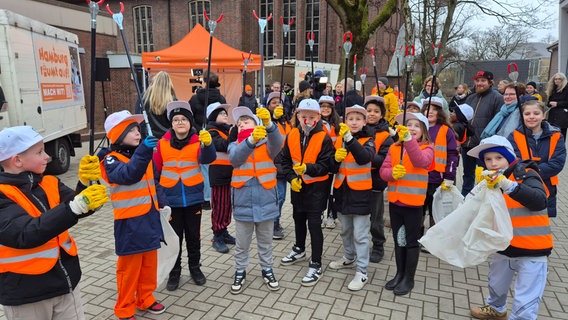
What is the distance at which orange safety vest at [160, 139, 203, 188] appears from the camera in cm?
362

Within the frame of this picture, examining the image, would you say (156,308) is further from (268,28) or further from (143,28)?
(143,28)

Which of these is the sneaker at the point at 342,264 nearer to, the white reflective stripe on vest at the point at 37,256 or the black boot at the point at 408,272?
the black boot at the point at 408,272

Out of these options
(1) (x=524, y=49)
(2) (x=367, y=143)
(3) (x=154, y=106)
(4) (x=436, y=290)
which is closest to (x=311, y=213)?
(2) (x=367, y=143)

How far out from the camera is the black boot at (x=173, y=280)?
12.5 feet

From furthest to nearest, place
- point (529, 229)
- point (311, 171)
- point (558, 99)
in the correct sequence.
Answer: point (558, 99), point (311, 171), point (529, 229)

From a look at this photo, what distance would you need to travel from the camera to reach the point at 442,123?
440cm

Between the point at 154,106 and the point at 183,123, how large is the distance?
118 cm

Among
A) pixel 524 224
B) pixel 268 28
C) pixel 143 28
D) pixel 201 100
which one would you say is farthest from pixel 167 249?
pixel 143 28

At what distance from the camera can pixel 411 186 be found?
356cm

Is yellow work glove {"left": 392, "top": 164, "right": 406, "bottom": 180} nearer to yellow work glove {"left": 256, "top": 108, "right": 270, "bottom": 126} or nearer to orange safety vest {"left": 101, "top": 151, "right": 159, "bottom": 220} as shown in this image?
yellow work glove {"left": 256, "top": 108, "right": 270, "bottom": 126}

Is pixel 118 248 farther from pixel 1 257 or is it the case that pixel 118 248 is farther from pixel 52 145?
pixel 52 145

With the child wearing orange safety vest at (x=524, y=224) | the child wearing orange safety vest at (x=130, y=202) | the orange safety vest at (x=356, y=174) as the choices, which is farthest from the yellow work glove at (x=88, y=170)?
the child wearing orange safety vest at (x=524, y=224)

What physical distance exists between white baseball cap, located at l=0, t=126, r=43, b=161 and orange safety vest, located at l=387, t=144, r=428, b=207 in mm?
2879

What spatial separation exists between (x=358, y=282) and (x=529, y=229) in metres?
1.63
